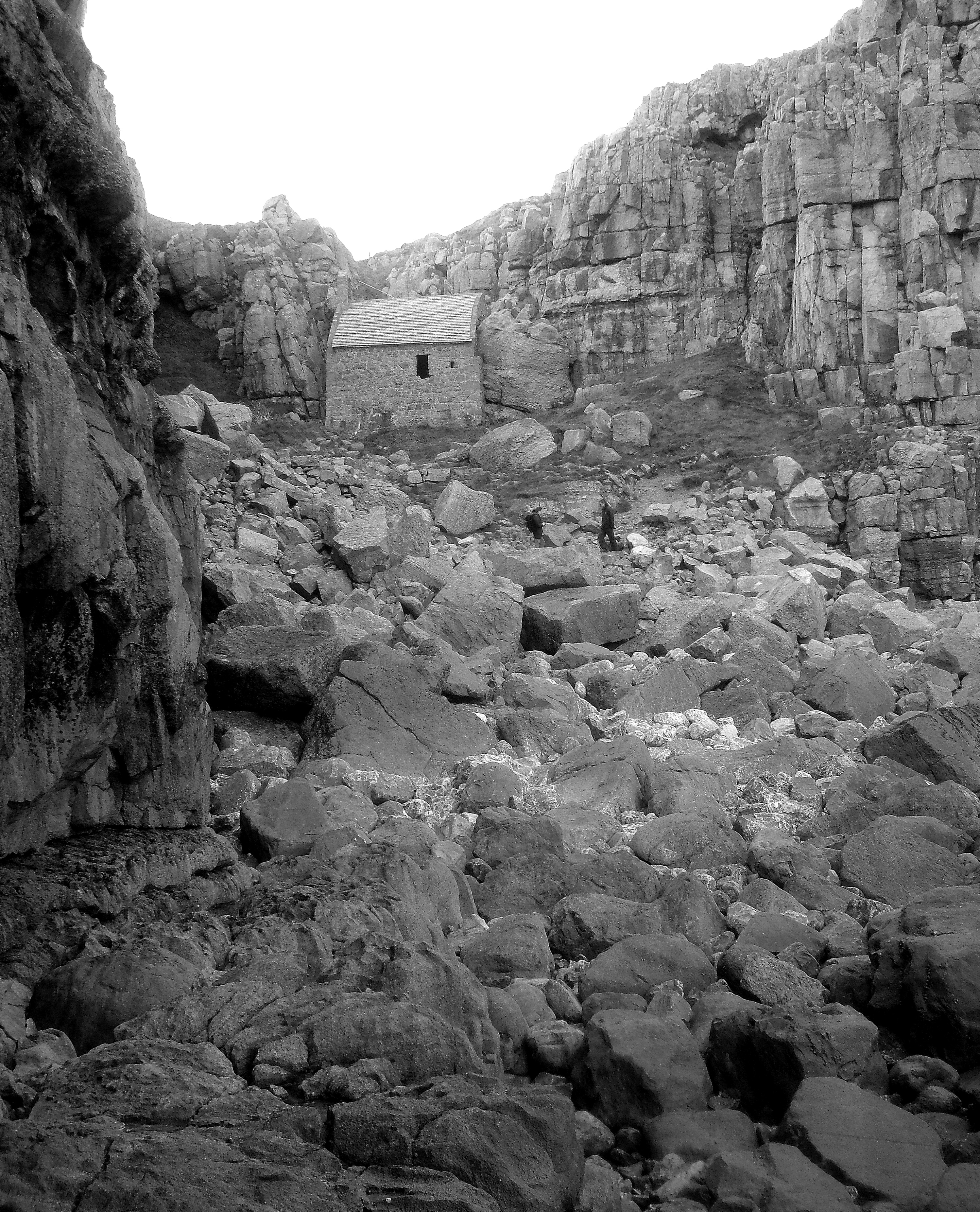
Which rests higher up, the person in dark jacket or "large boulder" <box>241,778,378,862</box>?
the person in dark jacket

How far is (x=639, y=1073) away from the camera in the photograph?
5219mm

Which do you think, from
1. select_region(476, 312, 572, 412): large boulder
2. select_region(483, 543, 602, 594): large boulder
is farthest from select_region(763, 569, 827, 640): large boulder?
select_region(476, 312, 572, 412): large boulder

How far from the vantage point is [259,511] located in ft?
63.0

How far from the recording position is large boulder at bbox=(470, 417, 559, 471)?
26.6 meters

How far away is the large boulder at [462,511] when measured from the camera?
71.9 ft

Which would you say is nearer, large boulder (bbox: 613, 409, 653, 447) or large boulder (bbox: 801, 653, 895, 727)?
large boulder (bbox: 801, 653, 895, 727)

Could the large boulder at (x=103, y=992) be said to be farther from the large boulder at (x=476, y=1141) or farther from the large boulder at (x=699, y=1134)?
the large boulder at (x=699, y=1134)

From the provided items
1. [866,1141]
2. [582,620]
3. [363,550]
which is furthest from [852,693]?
[866,1141]

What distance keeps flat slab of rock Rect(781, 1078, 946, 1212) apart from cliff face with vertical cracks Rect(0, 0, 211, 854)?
4547 mm

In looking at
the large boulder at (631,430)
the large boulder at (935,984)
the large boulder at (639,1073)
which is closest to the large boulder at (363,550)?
the large boulder at (935,984)

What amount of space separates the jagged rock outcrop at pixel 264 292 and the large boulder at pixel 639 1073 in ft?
91.3

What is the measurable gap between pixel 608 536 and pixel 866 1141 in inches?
712

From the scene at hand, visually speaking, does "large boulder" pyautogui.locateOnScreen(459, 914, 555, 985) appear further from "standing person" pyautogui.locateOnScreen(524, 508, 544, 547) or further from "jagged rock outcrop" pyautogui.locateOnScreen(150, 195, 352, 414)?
"jagged rock outcrop" pyautogui.locateOnScreen(150, 195, 352, 414)

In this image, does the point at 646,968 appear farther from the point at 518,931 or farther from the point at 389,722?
the point at 389,722
